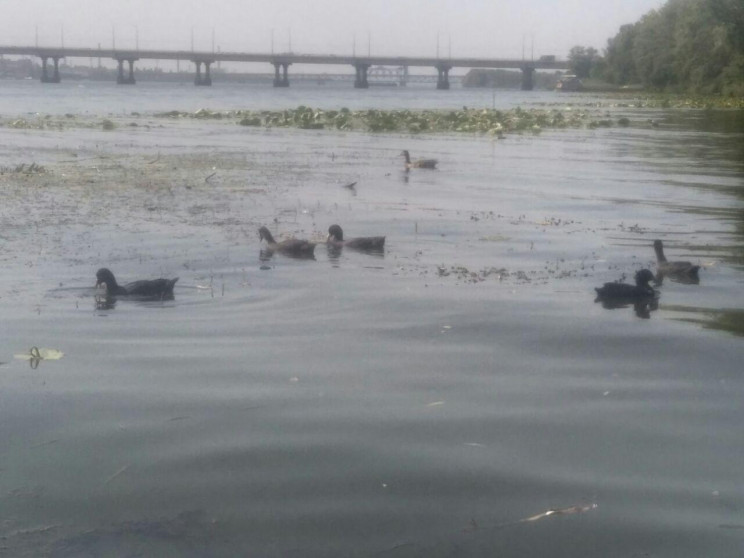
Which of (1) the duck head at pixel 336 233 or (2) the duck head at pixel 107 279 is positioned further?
(1) the duck head at pixel 336 233

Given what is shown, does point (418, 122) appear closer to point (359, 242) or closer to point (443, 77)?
point (359, 242)

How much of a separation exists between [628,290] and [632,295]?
0.33ft

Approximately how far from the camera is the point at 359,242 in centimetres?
1488

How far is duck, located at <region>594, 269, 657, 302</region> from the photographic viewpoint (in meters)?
11.7

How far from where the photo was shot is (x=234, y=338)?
33.2ft

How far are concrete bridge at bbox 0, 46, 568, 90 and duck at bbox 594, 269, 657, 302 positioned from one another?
409ft

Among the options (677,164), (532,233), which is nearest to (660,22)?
(677,164)

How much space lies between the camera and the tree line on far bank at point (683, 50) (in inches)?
3076

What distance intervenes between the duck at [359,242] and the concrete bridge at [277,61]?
121 metres

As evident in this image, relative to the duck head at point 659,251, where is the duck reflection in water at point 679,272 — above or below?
below

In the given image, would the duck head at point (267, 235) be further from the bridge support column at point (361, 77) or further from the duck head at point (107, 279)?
the bridge support column at point (361, 77)

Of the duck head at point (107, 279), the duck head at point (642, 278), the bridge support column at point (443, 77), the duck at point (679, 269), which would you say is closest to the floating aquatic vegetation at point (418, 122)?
the duck at point (679, 269)

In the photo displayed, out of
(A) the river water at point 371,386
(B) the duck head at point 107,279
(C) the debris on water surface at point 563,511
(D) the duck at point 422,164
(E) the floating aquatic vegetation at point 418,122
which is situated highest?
(E) the floating aquatic vegetation at point 418,122

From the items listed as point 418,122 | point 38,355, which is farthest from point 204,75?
point 38,355
